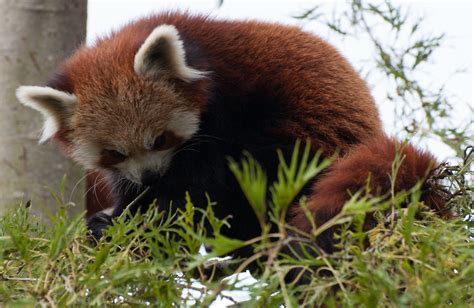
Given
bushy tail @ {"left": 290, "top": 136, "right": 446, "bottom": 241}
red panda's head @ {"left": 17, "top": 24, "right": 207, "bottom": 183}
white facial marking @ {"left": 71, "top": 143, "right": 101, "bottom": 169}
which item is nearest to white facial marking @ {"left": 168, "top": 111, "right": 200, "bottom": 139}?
red panda's head @ {"left": 17, "top": 24, "right": 207, "bottom": 183}

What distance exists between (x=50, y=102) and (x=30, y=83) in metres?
0.37

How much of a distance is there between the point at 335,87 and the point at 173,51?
0.84 meters

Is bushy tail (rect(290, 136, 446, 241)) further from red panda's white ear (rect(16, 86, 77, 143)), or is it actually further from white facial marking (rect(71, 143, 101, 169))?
red panda's white ear (rect(16, 86, 77, 143))

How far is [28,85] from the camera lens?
12.0 feet

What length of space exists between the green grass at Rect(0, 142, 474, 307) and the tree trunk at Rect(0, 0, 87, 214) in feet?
5.44

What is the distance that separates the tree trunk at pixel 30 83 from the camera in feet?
11.7

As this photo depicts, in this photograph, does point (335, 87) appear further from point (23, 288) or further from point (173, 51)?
point (23, 288)

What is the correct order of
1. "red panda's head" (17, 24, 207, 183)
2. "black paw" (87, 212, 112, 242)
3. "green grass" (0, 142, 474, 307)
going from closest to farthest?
"green grass" (0, 142, 474, 307) < "red panda's head" (17, 24, 207, 183) < "black paw" (87, 212, 112, 242)

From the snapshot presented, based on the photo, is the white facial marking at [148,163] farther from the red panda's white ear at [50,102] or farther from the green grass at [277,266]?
the green grass at [277,266]

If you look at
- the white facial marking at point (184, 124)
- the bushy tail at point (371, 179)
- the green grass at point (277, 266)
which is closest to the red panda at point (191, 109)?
the white facial marking at point (184, 124)

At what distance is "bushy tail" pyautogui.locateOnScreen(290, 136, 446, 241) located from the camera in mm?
2295

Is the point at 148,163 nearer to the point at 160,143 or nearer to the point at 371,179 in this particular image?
the point at 160,143

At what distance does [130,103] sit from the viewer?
334 centimetres

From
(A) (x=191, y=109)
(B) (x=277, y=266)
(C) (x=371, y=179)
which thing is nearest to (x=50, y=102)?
(A) (x=191, y=109)
